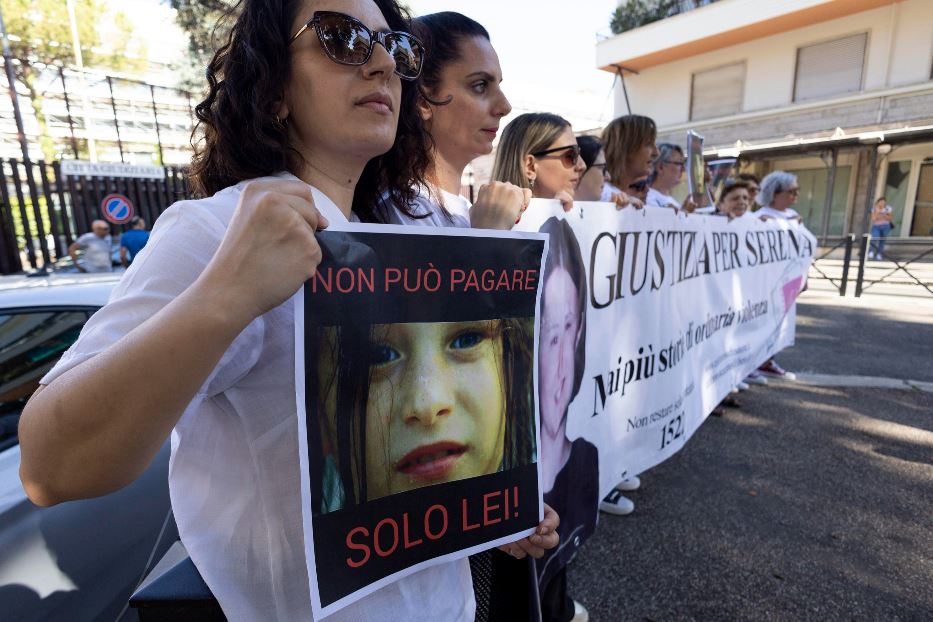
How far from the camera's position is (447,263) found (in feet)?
2.87

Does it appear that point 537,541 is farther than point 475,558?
No

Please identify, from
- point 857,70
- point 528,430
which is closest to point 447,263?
point 528,430

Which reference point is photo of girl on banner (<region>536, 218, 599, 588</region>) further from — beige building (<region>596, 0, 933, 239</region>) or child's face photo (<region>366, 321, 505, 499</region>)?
beige building (<region>596, 0, 933, 239</region>)

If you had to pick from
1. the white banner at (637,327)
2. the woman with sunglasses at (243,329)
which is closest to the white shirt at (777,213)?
the white banner at (637,327)

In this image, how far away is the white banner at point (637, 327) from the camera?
1.82 m

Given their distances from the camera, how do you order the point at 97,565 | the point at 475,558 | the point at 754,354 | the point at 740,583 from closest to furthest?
the point at 475,558
the point at 97,565
the point at 740,583
the point at 754,354

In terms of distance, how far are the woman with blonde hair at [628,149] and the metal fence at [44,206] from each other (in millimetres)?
10368

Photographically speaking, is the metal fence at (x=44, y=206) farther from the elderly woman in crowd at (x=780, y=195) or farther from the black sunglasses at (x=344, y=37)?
the black sunglasses at (x=344, y=37)

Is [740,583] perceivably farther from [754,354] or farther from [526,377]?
Answer: [754,354]

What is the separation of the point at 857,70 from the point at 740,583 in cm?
2019

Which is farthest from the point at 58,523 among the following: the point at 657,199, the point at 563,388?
the point at 657,199

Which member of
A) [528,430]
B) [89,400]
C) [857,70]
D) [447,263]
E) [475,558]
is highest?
[857,70]

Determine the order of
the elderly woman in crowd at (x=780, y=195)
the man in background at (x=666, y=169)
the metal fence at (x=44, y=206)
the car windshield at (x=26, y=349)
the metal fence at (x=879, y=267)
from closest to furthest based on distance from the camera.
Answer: the car windshield at (x=26, y=349) → the man in background at (x=666, y=169) → the elderly woman in crowd at (x=780, y=195) → the metal fence at (x=879, y=267) → the metal fence at (x=44, y=206)

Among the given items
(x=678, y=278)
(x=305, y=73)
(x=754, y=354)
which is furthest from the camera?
(x=754, y=354)
